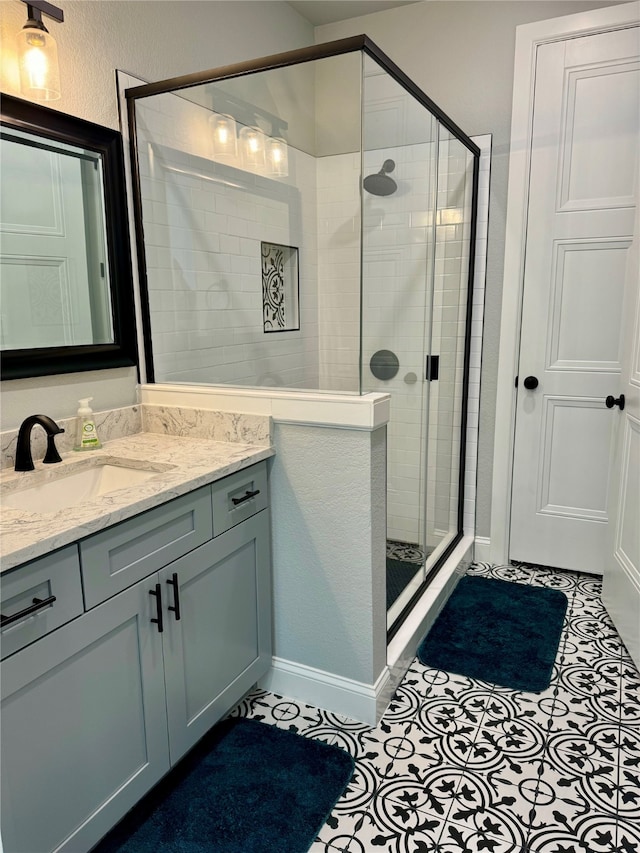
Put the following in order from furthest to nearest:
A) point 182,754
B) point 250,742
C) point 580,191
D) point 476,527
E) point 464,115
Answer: point 476,527 → point 464,115 → point 580,191 → point 250,742 → point 182,754

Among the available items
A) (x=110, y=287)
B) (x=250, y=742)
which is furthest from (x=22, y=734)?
(x=110, y=287)

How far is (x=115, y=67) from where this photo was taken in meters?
1.97

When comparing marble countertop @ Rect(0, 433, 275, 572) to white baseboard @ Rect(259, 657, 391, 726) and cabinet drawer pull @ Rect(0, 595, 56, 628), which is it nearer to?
cabinet drawer pull @ Rect(0, 595, 56, 628)

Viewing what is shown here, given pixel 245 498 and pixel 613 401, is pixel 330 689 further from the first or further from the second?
pixel 613 401

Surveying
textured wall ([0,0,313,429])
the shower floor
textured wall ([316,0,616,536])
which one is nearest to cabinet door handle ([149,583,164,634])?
textured wall ([0,0,313,429])

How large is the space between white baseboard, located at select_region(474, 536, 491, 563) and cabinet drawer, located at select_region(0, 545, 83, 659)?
228 centimetres

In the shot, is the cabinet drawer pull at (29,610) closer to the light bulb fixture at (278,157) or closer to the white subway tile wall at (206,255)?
the white subway tile wall at (206,255)

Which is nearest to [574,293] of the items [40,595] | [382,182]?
[382,182]

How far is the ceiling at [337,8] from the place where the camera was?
9.59ft

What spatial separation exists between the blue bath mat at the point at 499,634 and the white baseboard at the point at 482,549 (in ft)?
0.74

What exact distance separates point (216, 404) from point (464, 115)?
6.38 ft

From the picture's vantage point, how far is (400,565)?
2.40 m

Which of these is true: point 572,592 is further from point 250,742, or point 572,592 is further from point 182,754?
point 182,754

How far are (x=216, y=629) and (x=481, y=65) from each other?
8.92 feet
